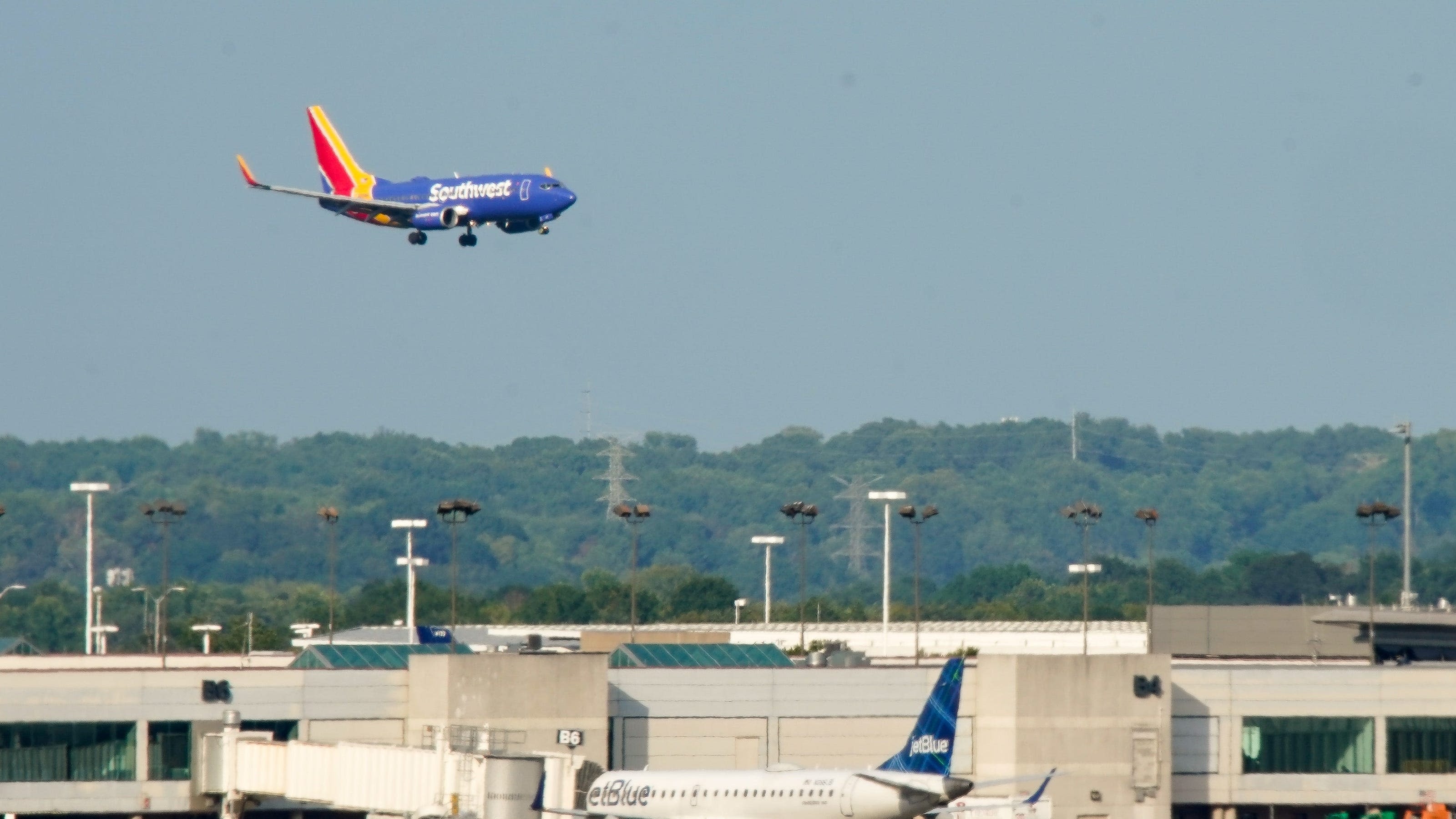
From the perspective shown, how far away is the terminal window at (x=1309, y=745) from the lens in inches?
3494

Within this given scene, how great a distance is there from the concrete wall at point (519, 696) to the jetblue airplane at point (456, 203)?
1244 inches

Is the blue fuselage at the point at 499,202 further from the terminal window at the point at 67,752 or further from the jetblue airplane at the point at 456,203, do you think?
the terminal window at the point at 67,752

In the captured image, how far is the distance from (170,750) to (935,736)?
2582cm

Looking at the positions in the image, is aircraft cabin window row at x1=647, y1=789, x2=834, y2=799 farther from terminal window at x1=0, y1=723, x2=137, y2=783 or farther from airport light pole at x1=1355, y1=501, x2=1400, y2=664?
airport light pole at x1=1355, y1=501, x2=1400, y2=664

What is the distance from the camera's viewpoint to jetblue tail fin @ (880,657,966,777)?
2837 inches

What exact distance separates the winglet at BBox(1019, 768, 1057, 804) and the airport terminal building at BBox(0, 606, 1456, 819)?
1.71 feet

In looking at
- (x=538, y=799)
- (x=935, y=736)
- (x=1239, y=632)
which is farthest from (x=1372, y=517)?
(x=538, y=799)

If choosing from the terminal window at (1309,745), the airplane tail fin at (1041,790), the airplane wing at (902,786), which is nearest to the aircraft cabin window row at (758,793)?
the airplane wing at (902,786)

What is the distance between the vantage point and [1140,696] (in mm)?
84438

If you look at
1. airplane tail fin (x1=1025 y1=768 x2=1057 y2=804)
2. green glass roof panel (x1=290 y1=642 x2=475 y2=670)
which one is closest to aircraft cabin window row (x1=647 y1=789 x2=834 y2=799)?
airplane tail fin (x1=1025 y1=768 x2=1057 y2=804)

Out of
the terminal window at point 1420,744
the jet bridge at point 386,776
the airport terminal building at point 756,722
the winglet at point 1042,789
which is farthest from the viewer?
the terminal window at point 1420,744

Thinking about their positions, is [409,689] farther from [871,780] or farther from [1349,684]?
[1349,684]

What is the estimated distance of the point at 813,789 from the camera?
70438mm

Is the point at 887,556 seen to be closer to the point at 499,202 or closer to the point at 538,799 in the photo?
the point at 499,202
